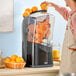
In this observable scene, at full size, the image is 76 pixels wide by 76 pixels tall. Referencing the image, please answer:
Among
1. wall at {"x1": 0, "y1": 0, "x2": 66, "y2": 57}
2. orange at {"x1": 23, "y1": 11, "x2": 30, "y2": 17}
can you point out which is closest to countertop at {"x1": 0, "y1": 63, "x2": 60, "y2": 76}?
wall at {"x1": 0, "y1": 0, "x2": 66, "y2": 57}

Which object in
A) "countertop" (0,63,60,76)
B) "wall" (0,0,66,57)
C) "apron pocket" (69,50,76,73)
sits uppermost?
"wall" (0,0,66,57)

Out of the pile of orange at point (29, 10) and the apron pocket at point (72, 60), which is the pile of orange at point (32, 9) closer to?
the pile of orange at point (29, 10)

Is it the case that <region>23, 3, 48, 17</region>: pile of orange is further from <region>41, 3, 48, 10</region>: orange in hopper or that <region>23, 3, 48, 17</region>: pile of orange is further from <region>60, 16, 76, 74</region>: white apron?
<region>60, 16, 76, 74</region>: white apron

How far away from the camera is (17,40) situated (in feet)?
6.56

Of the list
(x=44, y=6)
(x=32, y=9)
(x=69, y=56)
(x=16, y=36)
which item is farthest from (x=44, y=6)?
(x=69, y=56)

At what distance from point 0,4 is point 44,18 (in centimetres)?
39

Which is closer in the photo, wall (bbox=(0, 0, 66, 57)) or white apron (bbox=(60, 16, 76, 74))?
white apron (bbox=(60, 16, 76, 74))

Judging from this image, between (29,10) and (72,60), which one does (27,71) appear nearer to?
(72,60)

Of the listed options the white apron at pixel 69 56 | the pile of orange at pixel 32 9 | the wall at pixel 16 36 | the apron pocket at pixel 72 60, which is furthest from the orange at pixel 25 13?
the apron pocket at pixel 72 60

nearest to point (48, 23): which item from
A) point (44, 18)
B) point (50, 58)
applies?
point (44, 18)

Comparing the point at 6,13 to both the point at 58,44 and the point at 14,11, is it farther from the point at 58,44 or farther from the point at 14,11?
the point at 58,44

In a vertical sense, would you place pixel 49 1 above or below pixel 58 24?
above

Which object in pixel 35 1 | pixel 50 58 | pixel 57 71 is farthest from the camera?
pixel 35 1

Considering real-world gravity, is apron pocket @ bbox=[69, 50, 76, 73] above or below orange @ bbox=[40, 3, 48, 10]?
below
